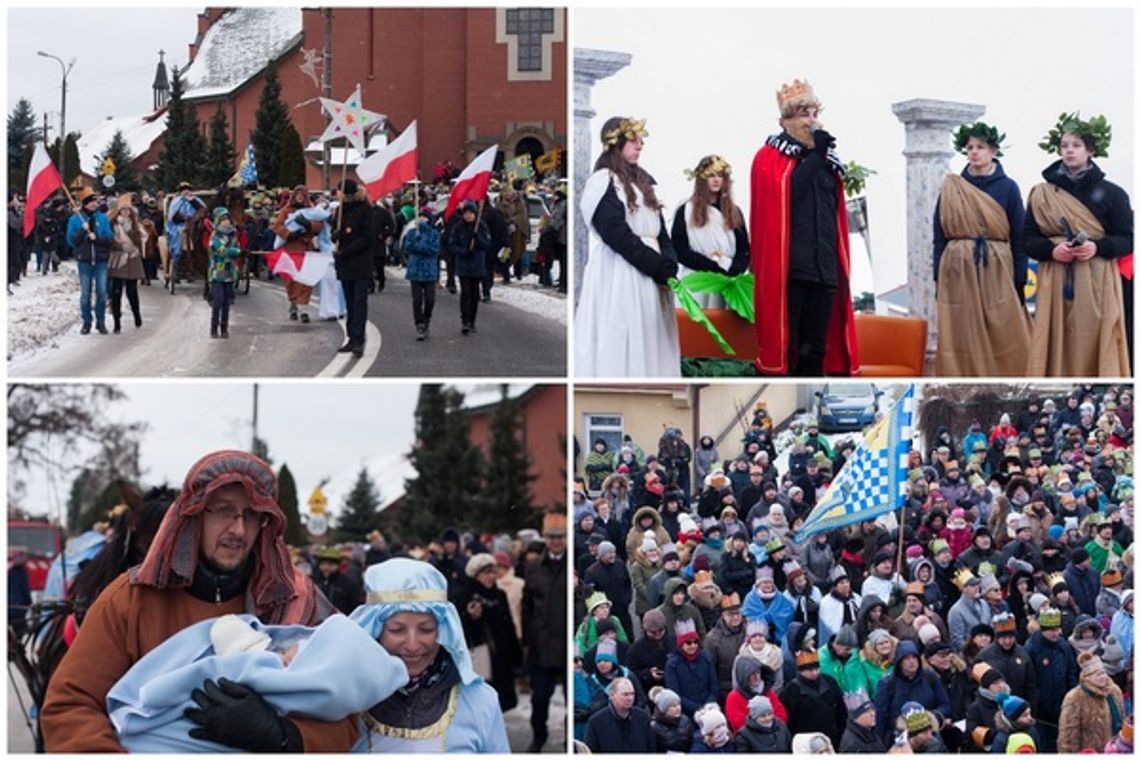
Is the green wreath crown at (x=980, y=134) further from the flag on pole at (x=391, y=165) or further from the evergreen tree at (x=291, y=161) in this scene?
the evergreen tree at (x=291, y=161)

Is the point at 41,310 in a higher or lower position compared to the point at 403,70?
lower

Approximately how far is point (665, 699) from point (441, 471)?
51.2ft

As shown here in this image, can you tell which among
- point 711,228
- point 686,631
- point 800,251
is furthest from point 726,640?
point 711,228

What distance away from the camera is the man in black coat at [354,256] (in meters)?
8.56

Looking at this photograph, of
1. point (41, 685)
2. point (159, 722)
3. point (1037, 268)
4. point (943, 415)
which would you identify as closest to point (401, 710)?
point (159, 722)

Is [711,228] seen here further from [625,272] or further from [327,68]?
[327,68]

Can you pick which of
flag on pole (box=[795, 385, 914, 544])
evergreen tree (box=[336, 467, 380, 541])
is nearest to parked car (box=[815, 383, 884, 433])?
flag on pole (box=[795, 385, 914, 544])

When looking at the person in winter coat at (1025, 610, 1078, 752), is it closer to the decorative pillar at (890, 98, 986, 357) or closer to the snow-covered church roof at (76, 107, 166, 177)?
the decorative pillar at (890, 98, 986, 357)

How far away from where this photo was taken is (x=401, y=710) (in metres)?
5.00

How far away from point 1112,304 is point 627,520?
2447 mm

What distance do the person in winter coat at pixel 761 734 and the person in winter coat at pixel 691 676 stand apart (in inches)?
8.3

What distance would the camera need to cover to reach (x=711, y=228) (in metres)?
8.48

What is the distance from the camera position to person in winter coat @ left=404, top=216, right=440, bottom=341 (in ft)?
29.1

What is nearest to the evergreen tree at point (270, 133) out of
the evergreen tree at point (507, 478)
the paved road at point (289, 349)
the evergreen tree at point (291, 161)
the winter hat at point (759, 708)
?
the evergreen tree at point (291, 161)
